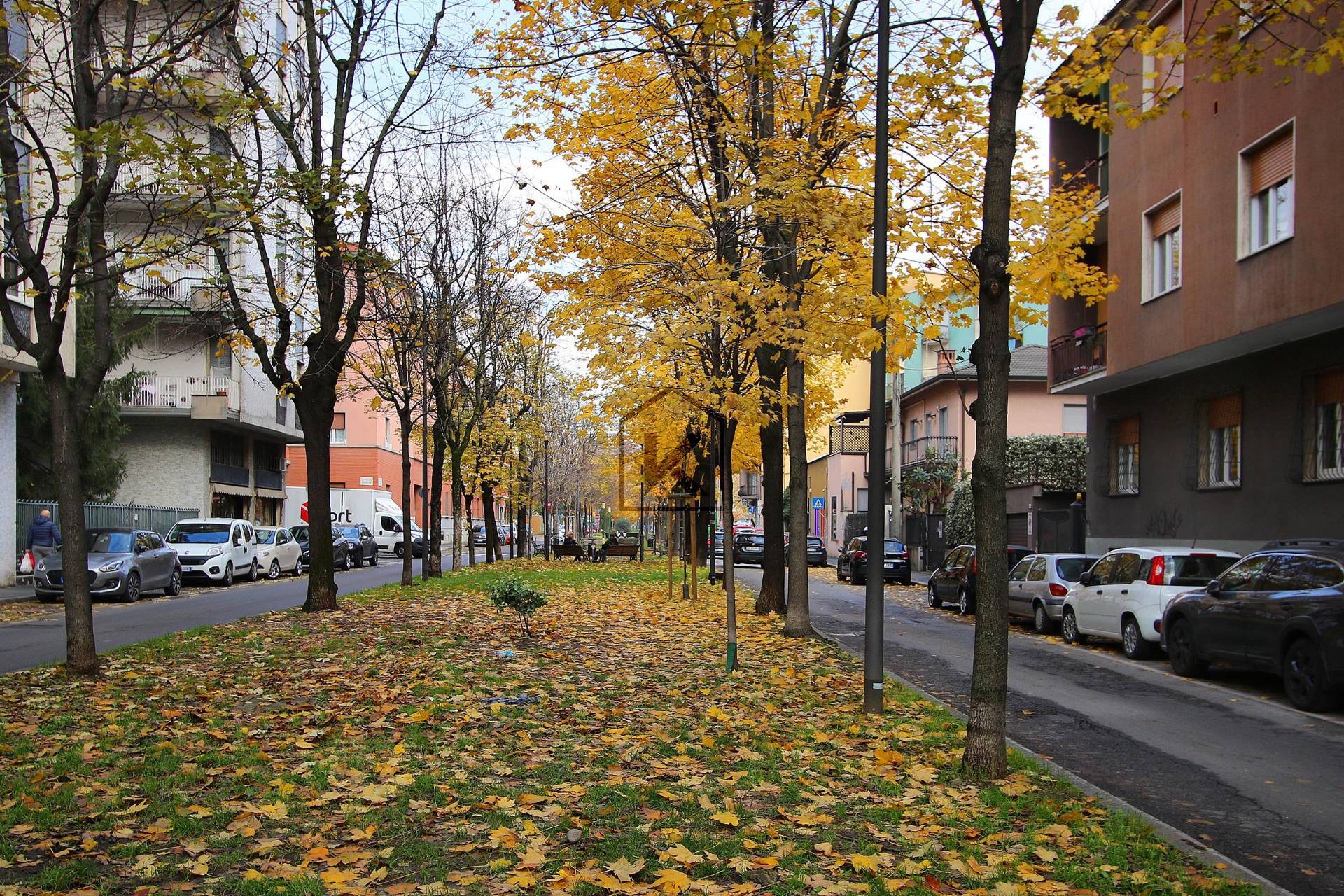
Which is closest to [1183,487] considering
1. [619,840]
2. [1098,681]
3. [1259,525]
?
[1259,525]

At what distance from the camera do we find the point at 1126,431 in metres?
25.4

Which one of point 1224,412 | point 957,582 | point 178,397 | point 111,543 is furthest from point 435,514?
point 1224,412

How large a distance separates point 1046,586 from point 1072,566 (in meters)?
0.59

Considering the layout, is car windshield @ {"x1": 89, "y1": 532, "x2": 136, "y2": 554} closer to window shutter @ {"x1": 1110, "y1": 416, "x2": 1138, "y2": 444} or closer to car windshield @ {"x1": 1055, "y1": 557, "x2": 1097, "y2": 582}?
car windshield @ {"x1": 1055, "y1": 557, "x2": 1097, "y2": 582}

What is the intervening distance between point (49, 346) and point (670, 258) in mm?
7017

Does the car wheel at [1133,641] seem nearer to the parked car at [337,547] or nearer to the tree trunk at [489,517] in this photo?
the tree trunk at [489,517]

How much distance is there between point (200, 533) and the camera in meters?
30.3

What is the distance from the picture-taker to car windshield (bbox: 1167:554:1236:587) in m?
15.2

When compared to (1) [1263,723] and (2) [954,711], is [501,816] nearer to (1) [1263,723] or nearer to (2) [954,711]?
(2) [954,711]

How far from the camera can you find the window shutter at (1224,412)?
2014 cm

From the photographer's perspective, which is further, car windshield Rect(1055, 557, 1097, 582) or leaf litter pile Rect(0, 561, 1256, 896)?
car windshield Rect(1055, 557, 1097, 582)

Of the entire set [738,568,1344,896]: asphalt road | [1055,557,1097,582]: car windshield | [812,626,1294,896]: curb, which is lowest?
[738,568,1344,896]: asphalt road

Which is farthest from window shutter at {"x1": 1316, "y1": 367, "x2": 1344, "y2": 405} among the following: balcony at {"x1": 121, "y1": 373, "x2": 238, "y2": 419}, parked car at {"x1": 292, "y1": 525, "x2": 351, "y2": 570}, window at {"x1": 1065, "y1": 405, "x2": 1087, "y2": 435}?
balcony at {"x1": 121, "y1": 373, "x2": 238, "y2": 419}

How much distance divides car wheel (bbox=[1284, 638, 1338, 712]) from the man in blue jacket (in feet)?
78.1
